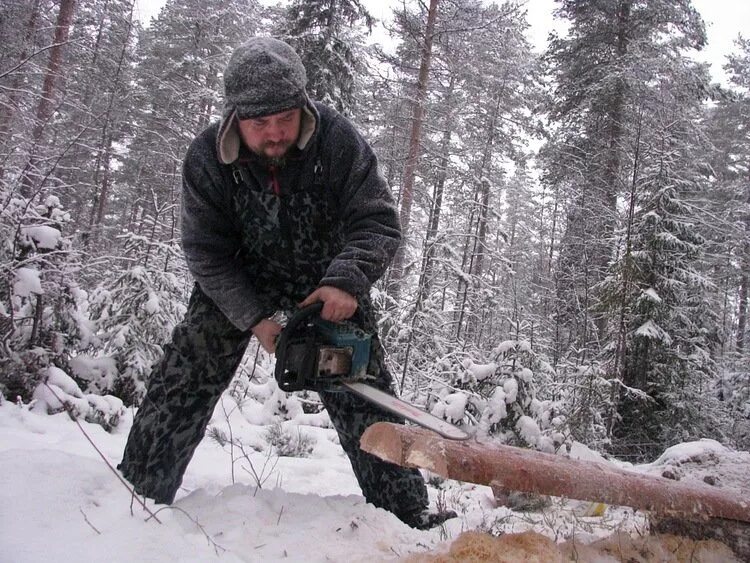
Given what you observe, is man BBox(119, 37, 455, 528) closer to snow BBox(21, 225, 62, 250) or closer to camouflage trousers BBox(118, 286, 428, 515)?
camouflage trousers BBox(118, 286, 428, 515)

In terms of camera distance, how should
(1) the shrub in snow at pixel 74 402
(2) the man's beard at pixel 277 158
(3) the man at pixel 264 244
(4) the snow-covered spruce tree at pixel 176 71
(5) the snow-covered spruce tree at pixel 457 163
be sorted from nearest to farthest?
A: 1. (3) the man at pixel 264 244
2. (2) the man's beard at pixel 277 158
3. (1) the shrub in snow at pixel 74 402
4. (5) the snow-covered spruce tree at pixel 457 163
5. (4) the snow-covered spruce tree at pixel 176 71

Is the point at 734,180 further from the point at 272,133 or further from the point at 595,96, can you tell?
the point at 272,133

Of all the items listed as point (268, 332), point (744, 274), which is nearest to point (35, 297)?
point (268, 332)

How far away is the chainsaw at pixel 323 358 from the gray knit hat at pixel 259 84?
0.91 metres

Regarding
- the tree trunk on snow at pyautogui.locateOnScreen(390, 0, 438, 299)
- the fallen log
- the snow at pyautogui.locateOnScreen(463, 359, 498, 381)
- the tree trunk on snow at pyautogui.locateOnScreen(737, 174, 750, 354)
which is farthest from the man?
the tree trunk on snow at pyautogui.locateOnScreen(737, 174, 750, 354)

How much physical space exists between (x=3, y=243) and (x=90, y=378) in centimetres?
154

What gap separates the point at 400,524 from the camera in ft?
6.78

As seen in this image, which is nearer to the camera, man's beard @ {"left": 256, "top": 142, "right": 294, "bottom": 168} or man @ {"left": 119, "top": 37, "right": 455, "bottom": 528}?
man @ {"left": 119, "top": 37, "right": 455, "bottom": 528}

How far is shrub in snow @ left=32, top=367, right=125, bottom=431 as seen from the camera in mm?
3908

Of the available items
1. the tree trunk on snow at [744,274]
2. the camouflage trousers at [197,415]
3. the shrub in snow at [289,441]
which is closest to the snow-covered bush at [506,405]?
the shrub in snow at [289,441]

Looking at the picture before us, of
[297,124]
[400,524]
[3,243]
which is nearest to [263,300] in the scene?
[297,124]

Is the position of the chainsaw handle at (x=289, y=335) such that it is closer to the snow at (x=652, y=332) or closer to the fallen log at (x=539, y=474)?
the fallen log at (x=539, y=474)

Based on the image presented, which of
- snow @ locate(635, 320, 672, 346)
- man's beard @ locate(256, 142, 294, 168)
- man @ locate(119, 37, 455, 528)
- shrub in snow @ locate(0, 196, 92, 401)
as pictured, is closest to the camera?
man @ locate(119, 37, 455, 528)

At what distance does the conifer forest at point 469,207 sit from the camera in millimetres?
5078
